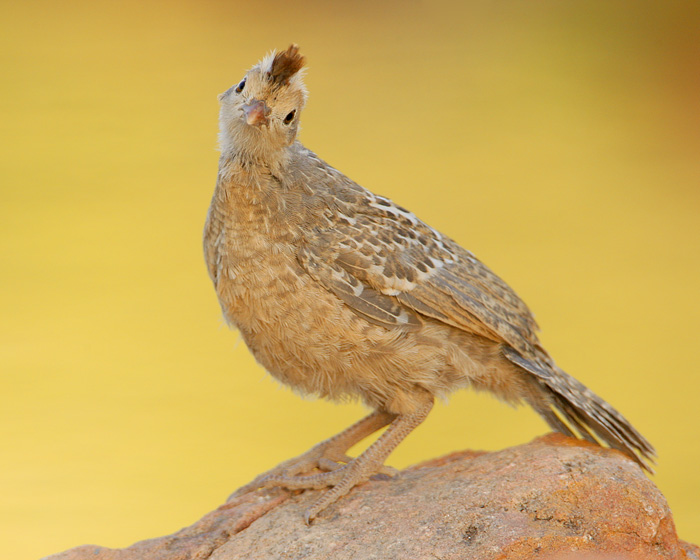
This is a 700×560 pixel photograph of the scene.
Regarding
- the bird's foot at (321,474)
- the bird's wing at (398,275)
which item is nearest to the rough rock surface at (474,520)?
the bird's foot at (321,474)

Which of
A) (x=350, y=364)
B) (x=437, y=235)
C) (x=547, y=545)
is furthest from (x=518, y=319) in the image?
(x=547, y=545)

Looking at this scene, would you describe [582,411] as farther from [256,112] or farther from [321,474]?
[256,112]

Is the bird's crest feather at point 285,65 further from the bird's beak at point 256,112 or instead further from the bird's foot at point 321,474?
the bird's foot at point 321,474

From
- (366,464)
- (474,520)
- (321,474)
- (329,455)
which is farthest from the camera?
(329,455)

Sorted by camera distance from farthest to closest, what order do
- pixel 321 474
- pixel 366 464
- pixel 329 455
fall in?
pixel 329 455 < pixel 321 474 < pixel 366 464

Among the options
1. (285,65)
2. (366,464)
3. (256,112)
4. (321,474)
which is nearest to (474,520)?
(366,464)
